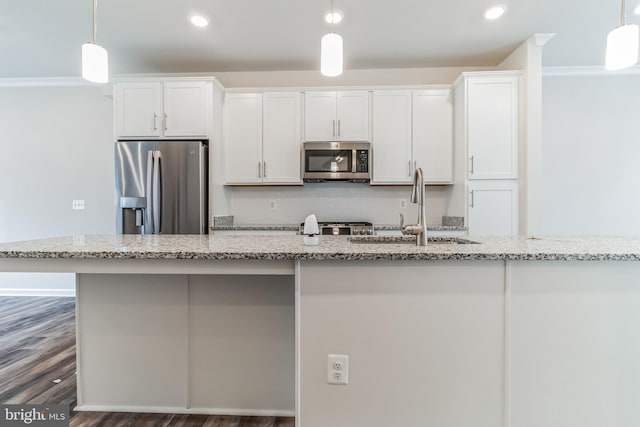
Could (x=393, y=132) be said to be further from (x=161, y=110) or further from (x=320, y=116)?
(x=161, y=110)

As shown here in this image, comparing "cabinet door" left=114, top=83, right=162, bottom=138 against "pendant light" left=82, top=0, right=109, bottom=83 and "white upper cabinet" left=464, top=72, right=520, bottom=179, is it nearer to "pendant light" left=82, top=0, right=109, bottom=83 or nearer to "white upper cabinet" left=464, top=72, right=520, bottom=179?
"pendant light" left=82, top=0, right=109, bottom=83

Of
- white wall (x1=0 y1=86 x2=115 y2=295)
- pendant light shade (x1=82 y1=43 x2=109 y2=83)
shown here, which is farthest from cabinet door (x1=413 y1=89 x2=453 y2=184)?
white wall (x1=0 y1=86 x2=115 y2=295)

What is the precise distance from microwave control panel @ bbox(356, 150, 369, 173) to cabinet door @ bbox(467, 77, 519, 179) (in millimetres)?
982

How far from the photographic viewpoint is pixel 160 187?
10.0ft

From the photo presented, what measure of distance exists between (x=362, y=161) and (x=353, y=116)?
51 centimetres

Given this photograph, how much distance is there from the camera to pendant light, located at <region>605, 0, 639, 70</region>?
1424 mm

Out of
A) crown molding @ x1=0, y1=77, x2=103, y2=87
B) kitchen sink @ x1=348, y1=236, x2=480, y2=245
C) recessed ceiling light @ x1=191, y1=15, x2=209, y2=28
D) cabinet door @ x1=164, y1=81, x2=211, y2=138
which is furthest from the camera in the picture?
crown molding @ x1=0, y1=77, x2=103, y2=87

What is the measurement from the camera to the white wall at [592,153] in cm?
358

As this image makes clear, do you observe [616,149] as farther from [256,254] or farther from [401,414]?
[256,254]

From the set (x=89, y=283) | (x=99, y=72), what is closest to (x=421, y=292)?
(x=89, y=283)

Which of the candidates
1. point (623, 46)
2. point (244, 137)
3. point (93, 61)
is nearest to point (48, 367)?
point (93, 61)

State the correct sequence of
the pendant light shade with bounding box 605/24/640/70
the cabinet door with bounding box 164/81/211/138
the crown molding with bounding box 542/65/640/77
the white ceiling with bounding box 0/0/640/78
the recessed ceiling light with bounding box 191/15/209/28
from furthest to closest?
the crown molding with bounding box 542/65/640/77
the cabinet door with bounding box 164/81/211/138
the recessed ceiling light with bounding box 191/15/209/28
the white ceiling with bounding box 0/0/640/78
the pendant light shade with bounding box 605/24/640/70

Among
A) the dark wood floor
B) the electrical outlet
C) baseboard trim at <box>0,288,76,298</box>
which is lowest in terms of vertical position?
the dark wood floor

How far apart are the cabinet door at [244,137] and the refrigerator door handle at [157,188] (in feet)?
2.18
